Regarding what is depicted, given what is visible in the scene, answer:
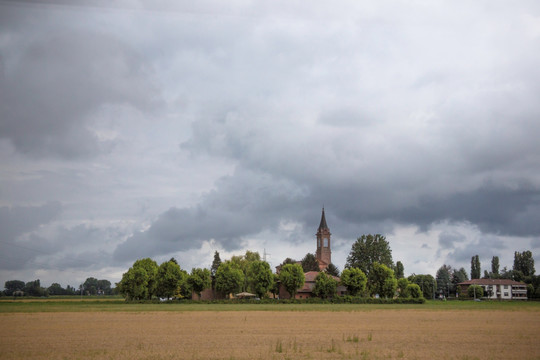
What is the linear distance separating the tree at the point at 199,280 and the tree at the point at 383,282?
141ft

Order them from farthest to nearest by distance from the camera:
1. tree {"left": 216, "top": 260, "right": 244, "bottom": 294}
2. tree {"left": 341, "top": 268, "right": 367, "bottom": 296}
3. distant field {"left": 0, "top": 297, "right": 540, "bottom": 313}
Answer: tree {"left": 216, "top": 260, "right": 244, "bottom": 294}
tree {"left": 341, "top": 268, "right": 367, "bottom": 296}
distant field {"left": 0, "top": 297, "right": 540, "bottom": 313}

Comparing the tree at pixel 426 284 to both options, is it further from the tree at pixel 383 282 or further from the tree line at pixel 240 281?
the tree at pixel 383 282

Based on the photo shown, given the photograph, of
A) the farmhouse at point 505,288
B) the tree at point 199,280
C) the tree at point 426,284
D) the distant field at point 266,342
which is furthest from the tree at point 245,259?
the distant field at point 266,342

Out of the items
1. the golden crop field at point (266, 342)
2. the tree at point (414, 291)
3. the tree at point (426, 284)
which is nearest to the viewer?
the golden crop field at point (266, 342)

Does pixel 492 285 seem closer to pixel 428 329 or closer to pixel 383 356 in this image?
pixel 428 329

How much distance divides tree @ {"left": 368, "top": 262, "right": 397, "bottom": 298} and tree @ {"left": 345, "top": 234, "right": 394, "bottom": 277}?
66.6 ft

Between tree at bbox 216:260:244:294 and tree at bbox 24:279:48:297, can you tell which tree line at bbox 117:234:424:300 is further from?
tree at bbox 24:279:48:297

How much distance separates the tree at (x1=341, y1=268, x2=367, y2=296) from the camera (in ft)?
401

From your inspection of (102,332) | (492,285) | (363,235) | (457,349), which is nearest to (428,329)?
(457,349)

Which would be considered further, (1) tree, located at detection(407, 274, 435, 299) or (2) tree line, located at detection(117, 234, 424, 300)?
(1) tree, located at detection(407, 274, 435, 299)

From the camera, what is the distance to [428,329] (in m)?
42.1

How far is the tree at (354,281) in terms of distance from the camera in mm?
122312

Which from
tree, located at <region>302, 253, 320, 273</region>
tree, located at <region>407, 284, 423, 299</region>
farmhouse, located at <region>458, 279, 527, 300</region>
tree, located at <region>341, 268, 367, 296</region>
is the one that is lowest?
farmhouse, located at <region>458, 279, 527, 300</region>

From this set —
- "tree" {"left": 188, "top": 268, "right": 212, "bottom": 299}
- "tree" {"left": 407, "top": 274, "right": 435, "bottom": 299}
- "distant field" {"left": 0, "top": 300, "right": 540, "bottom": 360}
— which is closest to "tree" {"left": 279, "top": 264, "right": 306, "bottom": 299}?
"tree" {"left": 188, "top": 268, "right": 212, "bottom": 299}
